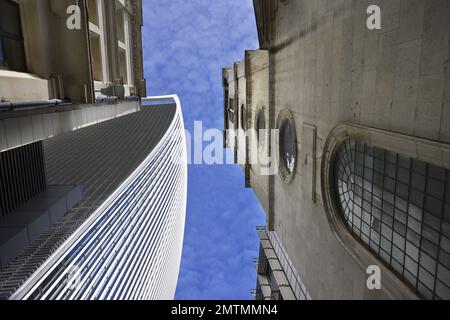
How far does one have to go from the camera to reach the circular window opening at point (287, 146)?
22266 mm

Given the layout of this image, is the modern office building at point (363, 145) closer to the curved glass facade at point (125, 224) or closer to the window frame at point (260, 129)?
the window frame at point (260, 129)

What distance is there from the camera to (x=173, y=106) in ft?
545

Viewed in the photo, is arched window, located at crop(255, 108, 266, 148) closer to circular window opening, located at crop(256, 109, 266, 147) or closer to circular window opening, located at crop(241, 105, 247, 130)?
circular window opening, located at crop(256, 109, 266, 147)

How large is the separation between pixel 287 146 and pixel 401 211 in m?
13.0

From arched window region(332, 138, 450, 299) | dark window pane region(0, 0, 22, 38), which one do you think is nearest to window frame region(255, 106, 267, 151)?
arched window region(332, 138, 450, 299)

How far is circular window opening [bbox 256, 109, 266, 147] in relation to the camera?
30513 millimetres

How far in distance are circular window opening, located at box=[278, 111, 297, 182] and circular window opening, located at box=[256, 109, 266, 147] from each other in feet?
16.2

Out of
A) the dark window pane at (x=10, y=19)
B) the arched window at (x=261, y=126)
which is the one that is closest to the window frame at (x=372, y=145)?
the dark window pane at (x=10, y=19)

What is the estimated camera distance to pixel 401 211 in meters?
12.0

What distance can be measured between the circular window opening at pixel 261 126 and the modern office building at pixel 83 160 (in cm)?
1086

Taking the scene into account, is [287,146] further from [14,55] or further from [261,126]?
[14,55]
